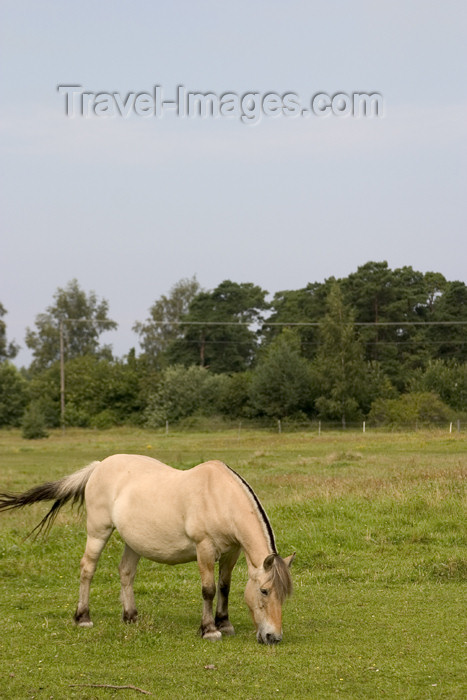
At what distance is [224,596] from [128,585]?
1283 millimetres

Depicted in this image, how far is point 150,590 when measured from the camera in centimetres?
1055

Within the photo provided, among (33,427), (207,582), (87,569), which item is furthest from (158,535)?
(33,427)

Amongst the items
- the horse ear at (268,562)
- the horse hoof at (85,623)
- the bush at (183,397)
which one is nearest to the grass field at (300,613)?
the horse hoof at (85,623)

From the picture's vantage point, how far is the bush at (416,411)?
57.1m

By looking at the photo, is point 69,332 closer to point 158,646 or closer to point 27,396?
point 27,396

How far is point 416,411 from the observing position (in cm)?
5734

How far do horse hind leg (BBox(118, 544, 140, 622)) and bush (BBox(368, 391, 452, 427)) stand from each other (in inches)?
1912

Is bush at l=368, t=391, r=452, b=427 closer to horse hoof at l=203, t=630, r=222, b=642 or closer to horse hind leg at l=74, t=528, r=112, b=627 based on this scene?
A: horse hind leg at l=74, t=528, r=112, b=627

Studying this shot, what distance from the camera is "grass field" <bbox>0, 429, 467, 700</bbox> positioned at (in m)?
6.72

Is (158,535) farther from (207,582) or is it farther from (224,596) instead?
(224,596)

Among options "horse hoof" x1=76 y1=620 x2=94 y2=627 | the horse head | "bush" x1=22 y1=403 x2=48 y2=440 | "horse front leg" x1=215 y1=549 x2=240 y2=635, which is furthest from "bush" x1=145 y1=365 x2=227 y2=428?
the horse head

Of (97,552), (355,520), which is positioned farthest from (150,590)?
(355,520)

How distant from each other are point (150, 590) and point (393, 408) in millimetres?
50611

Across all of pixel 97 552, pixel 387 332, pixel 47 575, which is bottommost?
pixel 47 575
